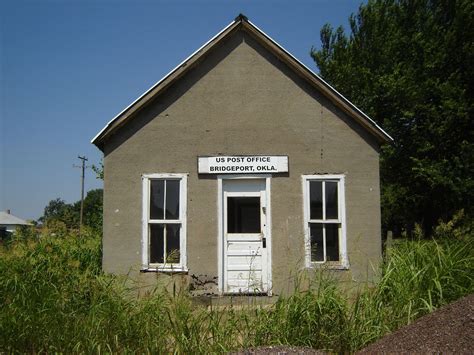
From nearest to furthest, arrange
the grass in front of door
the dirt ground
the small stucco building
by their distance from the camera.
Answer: the dirt ground
the grass in front of door
the small stucco building

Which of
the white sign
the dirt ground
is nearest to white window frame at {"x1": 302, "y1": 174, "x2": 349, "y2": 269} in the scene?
the white sign

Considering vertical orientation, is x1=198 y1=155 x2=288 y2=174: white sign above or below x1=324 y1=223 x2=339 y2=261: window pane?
above

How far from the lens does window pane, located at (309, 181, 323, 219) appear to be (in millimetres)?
9133

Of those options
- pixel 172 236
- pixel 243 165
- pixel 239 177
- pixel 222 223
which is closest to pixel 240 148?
pixel 243 165

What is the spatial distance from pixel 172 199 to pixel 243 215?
58.5 inches

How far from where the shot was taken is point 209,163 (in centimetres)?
912

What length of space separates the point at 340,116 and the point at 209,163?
285 cm

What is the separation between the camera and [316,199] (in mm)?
9172

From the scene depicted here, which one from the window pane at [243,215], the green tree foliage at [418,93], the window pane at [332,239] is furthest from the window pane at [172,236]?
the green tree foliage at [418,93]

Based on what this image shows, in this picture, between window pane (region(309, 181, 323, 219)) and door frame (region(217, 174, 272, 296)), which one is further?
window pane (region(309, 181, 323, 219))

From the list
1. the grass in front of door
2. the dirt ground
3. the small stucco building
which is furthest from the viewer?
the small stucco building

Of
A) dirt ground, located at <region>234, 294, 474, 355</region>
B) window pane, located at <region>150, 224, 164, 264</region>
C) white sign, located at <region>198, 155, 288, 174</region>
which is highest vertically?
white sign, located at <region>198, 155, 288, 174</region>

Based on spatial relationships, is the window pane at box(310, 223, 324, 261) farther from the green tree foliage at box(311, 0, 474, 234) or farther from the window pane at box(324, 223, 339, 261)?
the green tree foliage at box(311, 0, 474, 234)

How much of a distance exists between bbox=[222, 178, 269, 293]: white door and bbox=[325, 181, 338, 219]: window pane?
4.13ft
